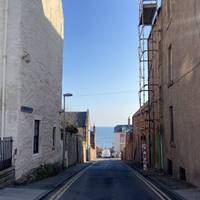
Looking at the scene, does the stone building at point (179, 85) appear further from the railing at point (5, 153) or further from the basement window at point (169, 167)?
the railing at point (5, 153)

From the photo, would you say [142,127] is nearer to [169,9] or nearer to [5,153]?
[169,9]

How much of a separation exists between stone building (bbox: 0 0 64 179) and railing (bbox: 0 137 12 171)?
0.38m

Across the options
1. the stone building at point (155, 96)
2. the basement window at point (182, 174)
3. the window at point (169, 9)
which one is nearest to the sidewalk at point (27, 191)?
the basement window at point (182, 174)

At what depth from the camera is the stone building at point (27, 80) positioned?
54.3 ft

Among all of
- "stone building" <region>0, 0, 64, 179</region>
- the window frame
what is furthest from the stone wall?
the window frame

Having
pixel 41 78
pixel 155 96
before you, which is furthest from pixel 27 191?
pixel 155 96

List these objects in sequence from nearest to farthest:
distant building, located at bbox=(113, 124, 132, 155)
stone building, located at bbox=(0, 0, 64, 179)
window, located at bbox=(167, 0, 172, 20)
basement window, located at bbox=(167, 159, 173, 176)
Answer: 1. stone building, located at bbox=(0, 0, 64, 179)
2. window, located at bbox=(167, 0, 172, 20)
3. basement window, located at bbox=(167, 159, 173, 176)
4. distant building, located at bbox=(113, 124, 132, 155)

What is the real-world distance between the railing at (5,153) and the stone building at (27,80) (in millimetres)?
382

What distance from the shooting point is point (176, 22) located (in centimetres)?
1855

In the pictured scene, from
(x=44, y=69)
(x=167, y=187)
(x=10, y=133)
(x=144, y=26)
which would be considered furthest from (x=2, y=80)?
(x=144, y=26)

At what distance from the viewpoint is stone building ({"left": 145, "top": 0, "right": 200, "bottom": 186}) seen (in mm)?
14781

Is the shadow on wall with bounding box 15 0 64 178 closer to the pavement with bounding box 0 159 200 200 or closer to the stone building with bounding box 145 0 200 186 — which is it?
the pavement with bounding box 0 159 200 200

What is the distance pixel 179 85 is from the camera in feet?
59.1

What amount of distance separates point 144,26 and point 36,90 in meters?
→ 12.4
